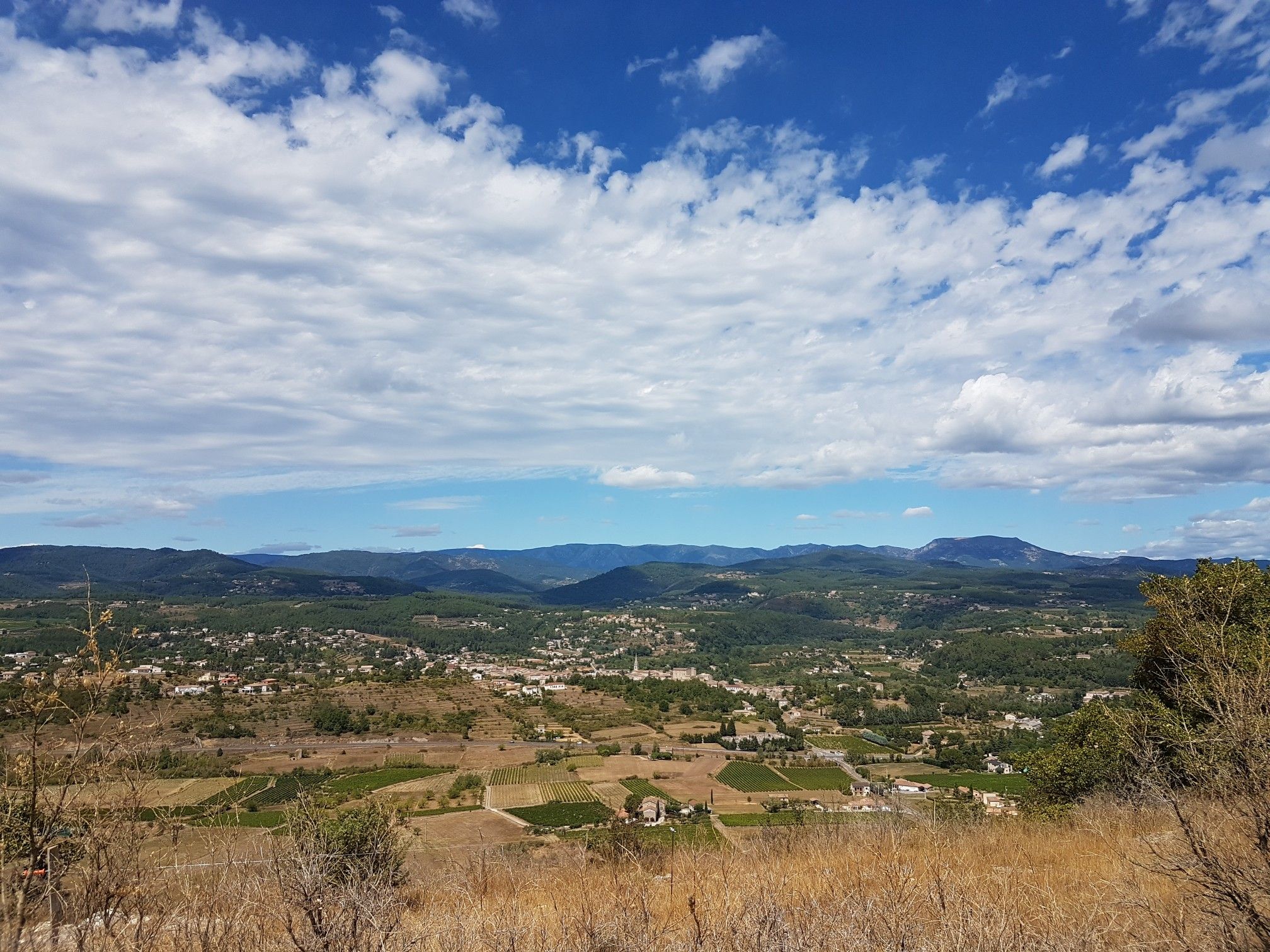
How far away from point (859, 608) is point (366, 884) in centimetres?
18709

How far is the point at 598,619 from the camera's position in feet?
555

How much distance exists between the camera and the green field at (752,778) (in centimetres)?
4409

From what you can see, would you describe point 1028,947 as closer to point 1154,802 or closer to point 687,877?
point 687,877

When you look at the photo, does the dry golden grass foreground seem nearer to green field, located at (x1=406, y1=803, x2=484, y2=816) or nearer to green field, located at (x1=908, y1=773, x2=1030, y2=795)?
green field, located at (x1=406, y1=803, x2=484, y2=816)

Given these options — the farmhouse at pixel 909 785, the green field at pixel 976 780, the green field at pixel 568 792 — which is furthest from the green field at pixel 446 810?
the green field at pixel 976 780

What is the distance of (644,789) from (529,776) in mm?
10270

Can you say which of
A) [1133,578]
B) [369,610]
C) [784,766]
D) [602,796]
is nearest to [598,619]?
[369,610]

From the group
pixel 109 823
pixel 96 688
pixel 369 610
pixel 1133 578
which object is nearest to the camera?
pixel 96 688

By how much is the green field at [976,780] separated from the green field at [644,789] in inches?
654

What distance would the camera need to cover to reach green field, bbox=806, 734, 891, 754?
58906mm

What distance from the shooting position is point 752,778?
47.7 metres

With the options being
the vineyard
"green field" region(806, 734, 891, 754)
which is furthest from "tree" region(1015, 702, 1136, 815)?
"green field" region(806, 734, 891, 754)

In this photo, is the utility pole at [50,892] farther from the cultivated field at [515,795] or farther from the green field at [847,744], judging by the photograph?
the green field at [847,744]

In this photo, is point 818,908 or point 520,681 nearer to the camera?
point 818,908
